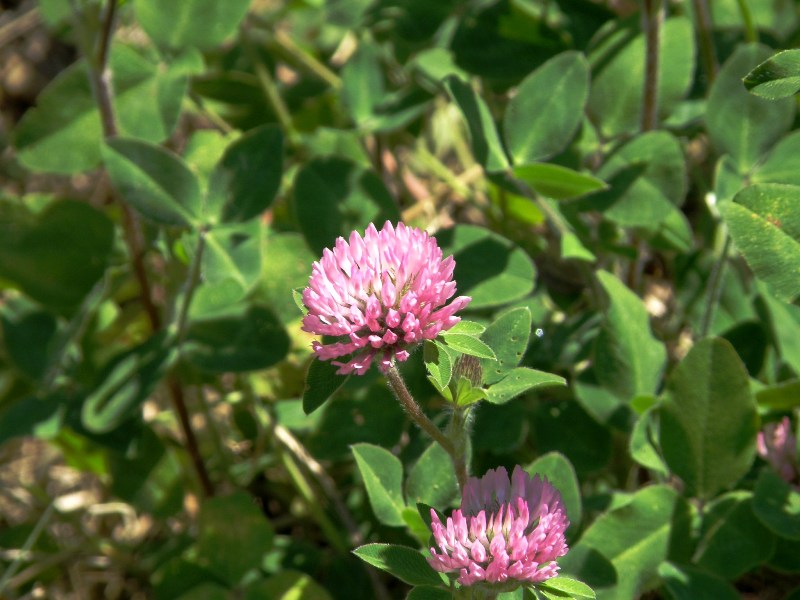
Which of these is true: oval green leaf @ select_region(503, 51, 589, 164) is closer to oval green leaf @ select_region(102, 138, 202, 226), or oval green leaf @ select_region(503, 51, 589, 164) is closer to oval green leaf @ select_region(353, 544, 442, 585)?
oval green leaf @ select_region(102, 138, 202, 226)

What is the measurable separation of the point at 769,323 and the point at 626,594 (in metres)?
0.53

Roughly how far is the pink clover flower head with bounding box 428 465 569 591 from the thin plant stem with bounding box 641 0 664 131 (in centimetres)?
82

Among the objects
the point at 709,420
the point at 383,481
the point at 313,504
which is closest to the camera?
the point at 383,481

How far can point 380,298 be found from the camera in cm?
99

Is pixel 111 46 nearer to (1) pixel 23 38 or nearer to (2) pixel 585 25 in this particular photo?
(2) pixel 585 25

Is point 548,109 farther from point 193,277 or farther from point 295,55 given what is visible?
point 295,55

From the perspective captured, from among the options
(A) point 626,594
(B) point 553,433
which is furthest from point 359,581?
(A) point 626,594

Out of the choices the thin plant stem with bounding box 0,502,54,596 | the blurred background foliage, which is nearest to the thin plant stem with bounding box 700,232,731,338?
the blurred background foliage

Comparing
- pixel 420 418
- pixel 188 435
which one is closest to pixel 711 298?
pixel 420 418

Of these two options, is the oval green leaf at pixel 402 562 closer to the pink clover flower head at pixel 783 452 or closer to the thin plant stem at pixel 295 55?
the pink clover flower head at pixel 783 452

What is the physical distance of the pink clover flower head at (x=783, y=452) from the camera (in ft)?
4.71

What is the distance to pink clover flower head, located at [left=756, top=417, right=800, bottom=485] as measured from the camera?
56.5 inches

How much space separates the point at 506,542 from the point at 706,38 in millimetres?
1212

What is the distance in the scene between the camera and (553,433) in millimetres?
1637
